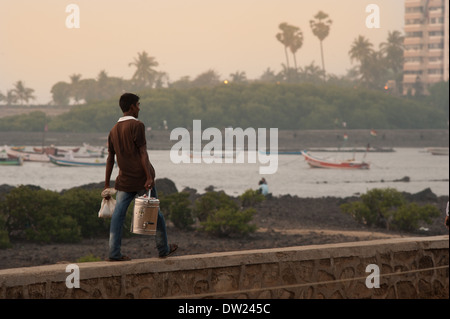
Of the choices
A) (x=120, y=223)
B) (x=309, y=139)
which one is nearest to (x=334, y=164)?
(x=309, y=139)

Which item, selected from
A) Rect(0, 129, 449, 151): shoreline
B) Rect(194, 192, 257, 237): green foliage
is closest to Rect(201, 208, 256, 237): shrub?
Rect(194, 192, 257, 237): green foliage

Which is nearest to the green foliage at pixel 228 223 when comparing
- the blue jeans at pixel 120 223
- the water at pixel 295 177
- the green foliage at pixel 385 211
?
the green foliage at pixel 385 211

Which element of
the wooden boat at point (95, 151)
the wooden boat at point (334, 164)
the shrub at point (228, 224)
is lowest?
the wooden boat at point (334, 164)

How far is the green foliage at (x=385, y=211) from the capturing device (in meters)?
26.8

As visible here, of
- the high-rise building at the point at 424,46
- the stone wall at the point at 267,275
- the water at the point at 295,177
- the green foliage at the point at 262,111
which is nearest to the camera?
the stone wall at the point at 267,275

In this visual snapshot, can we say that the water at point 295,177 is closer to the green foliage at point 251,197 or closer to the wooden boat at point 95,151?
the wooden boat at point 95,151

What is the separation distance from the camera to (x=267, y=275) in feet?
30.7

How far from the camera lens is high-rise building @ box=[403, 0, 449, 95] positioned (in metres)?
191

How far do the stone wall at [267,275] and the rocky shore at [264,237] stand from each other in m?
7.92

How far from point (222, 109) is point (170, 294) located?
160419mm

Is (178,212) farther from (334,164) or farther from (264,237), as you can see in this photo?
(334,164)

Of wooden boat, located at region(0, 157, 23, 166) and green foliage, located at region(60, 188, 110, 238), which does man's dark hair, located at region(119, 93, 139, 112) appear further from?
wooden boat, located at region(0, 157, 23, 166)

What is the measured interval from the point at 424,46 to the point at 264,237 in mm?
181293

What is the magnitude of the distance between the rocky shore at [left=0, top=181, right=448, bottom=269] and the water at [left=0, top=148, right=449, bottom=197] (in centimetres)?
3328
